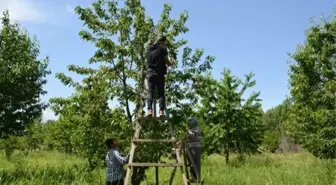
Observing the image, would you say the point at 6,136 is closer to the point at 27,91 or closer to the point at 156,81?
the point at 27,91

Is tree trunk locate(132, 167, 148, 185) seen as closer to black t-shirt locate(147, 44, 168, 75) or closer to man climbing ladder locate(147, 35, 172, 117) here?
man climbing ladder locate(147, 35, 172, 117)

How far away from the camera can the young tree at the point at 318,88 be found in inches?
683

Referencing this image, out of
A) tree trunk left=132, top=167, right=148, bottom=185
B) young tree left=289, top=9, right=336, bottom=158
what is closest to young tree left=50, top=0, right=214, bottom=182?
tree trunk left=132, top=167, right=148, bottom=185

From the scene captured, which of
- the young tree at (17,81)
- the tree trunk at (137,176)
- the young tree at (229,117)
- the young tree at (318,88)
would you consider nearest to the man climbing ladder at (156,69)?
the tree trunk at (137,176)

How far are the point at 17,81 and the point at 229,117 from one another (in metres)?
14.4

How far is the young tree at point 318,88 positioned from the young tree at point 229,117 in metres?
4.93

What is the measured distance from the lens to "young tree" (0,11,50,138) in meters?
14.1

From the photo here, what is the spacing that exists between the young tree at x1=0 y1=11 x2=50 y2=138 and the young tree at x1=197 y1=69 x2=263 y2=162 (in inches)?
452

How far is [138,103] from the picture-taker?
10359 mm

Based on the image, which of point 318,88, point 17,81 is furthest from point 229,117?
point 17,81

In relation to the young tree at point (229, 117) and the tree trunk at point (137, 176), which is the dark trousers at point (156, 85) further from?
the young tree at point (229, 117)

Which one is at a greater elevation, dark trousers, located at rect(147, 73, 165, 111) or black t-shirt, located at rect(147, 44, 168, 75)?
black t-shirt, located at rect(147, 44, 168, 75)

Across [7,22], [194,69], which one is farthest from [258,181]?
[7,22]

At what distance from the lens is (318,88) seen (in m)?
19.0
